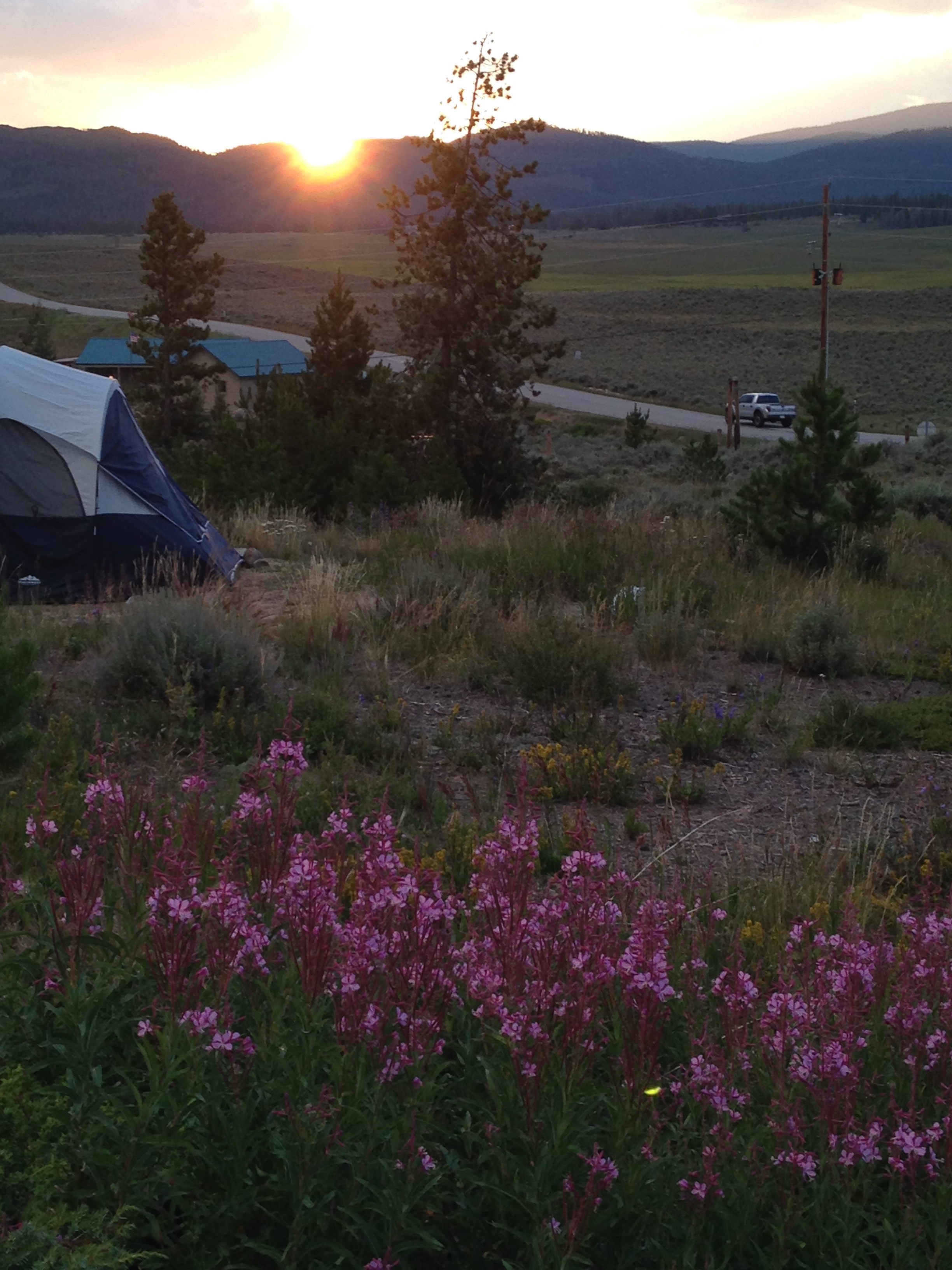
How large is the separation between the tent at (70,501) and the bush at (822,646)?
4.66 meters

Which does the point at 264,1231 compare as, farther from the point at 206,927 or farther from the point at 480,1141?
the point at 206,927

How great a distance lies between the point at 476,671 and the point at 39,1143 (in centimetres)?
556

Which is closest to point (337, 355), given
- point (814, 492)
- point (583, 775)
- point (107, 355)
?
point (814, 492)

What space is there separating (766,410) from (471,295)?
34804mm

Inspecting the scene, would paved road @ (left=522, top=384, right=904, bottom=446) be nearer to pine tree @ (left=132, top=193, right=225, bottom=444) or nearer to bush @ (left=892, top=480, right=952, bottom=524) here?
pine tree @ (left=132, top=193, right=225, bottom=444)

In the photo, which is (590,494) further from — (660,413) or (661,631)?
(660,413)

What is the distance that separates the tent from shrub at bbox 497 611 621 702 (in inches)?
140

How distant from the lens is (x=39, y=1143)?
2.11 metres

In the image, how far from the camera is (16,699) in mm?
4949

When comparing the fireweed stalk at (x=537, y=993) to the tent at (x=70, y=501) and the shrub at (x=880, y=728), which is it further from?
the tent at (x=70, y=501)

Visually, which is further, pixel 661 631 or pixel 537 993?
pixel 661 631

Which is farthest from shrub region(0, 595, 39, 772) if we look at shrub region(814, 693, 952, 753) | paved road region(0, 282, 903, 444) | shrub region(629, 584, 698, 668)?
paved road region(0, 282, 903, 444)

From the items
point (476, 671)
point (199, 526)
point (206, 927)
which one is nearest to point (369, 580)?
point (199, 526)

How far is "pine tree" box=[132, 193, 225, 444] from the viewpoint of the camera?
112 feet
